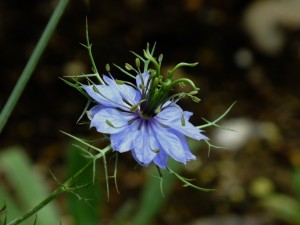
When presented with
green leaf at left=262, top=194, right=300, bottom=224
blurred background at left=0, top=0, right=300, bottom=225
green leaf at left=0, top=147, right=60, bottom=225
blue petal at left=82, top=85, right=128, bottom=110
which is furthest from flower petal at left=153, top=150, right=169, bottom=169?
blurred background at left=0, top=0, right=300, bottom=225

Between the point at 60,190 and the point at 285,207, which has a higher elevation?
the point at 60,190

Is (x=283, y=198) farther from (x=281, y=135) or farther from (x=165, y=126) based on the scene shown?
(x=165, y=126)

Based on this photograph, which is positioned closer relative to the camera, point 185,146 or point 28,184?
point 185,146

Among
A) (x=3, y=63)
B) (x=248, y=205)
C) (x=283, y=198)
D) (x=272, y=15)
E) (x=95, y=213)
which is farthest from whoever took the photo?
(x=272, y=15)

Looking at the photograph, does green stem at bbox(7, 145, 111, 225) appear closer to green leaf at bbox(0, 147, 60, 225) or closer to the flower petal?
the flower petal

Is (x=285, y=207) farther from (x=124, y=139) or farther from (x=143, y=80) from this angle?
(x=124, y=139)

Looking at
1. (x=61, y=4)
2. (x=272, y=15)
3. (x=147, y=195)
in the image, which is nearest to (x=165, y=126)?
(x=61, y=4)

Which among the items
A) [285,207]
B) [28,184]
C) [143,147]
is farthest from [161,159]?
[285,207]
